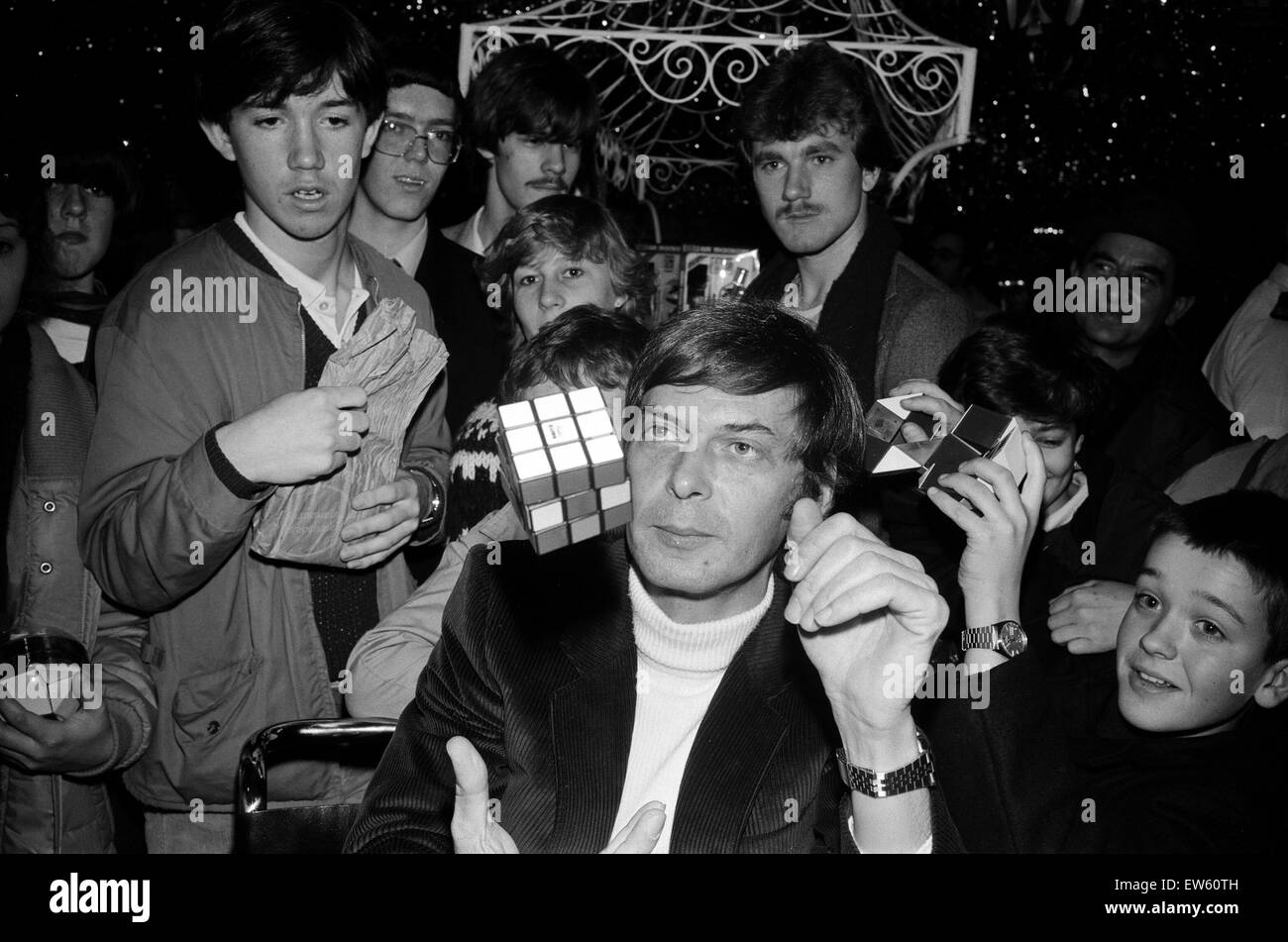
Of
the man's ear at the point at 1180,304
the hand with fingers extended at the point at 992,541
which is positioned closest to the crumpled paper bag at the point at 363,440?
the hand with fingers extended at the point at 992,541

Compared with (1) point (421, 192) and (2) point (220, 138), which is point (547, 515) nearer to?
(2) point (220, 138)

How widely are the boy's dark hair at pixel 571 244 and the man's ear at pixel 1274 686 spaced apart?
1.83 meters

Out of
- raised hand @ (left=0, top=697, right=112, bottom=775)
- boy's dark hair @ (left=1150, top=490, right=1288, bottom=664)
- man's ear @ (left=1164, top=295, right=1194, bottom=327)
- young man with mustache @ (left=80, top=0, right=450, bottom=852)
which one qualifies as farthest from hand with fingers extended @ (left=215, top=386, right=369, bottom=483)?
man's ear @ (left=1164, top=295, right=1194, bottom=327)

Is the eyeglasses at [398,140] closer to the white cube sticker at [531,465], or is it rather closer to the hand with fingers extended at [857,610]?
the white cube sticker at [531,465]

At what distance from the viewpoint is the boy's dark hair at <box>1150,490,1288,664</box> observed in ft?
6.87

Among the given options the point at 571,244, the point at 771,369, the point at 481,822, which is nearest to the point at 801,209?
the point at 571,244

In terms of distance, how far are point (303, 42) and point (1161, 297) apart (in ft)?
9.28

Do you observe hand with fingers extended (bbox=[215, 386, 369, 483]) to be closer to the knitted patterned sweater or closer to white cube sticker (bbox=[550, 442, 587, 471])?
the knitted patterned sweater

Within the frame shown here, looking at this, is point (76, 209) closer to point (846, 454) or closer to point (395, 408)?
point (395, 408)

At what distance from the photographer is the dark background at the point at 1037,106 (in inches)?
184

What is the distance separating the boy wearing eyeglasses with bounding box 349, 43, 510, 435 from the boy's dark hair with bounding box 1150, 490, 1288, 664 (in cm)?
195

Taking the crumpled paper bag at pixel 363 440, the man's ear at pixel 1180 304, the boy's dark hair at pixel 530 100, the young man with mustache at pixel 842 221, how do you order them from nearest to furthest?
the crumpled paper bag at pixel 363 440
the young man with mustache at pixel 842 221
the boy's dark hair at pixel 530 100
the man's ear at pixel 1180 304

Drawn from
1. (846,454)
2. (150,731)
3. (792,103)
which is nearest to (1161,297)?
(792,103)

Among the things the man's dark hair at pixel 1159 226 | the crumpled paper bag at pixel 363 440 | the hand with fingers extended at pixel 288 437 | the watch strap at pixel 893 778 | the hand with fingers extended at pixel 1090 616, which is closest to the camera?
the watch strap at pixel 893 778
